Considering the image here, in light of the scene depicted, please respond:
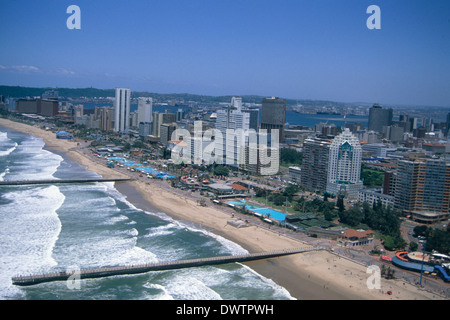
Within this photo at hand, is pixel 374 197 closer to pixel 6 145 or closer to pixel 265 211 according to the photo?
pixel 265 211

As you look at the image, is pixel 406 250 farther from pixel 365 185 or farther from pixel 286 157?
pixel 286 157

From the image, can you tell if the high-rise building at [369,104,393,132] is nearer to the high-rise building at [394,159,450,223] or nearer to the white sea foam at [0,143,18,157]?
the high-rise building at [394,159,450,223]

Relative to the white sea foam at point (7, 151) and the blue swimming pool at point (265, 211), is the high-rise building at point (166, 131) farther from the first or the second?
the blue swimming pool at point (265, 211)

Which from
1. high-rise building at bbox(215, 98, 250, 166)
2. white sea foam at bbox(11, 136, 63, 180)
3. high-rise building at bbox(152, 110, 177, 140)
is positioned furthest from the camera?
high-rise building at bbox(152, 110, 177, 140)

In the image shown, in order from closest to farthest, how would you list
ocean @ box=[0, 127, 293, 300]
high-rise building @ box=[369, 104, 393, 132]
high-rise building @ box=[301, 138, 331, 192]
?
ocean @ box=[0, 127, 293, 300] < high-rise building @ box=[301, 138, 331, 192] < high-rise building @ box=[369, 104, 393, 132]

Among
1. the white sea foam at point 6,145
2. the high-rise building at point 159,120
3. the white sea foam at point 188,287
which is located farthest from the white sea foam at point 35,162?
the white sea foam at point 188,287

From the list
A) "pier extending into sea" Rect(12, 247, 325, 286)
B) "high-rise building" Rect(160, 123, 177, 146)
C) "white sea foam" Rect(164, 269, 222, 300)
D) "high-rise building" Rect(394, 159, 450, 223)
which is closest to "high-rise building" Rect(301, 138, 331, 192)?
"high-rise building" Rect(394, 159, 450, 223)

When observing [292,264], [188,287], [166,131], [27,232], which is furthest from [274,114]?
[188,287]
